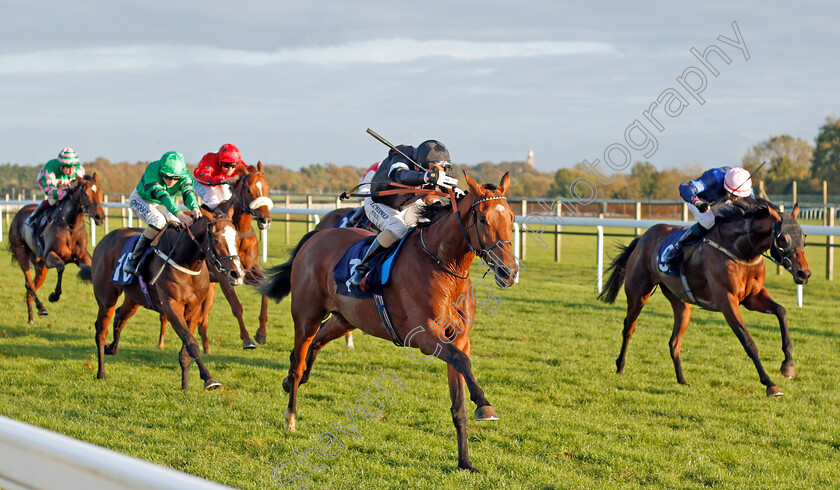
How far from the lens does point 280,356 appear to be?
23.6ft

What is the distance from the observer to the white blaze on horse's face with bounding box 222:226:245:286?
231 inches

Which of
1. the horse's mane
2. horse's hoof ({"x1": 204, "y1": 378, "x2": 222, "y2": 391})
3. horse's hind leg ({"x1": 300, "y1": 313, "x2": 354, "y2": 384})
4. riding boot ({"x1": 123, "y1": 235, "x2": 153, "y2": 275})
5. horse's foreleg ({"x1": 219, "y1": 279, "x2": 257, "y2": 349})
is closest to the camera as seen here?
horse's hind leg ({"x1": 300, "y1": 313, "x2": 354, "y2": 384})

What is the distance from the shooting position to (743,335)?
19.1 feet

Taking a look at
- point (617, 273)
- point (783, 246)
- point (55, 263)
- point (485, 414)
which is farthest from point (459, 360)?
point (55, 263)

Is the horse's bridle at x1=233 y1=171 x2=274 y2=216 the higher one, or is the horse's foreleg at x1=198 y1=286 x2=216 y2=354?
the horse's bridle at x1=233 y1=171 x2=274 y2=216

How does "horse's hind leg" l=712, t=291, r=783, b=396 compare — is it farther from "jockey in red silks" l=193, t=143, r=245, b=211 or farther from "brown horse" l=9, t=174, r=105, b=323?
"brown horse" l=9, t=174, r=105, b=323

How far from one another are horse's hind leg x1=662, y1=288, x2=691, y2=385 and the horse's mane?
0.91 metres

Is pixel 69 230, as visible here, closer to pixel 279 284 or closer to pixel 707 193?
pixel 279 284

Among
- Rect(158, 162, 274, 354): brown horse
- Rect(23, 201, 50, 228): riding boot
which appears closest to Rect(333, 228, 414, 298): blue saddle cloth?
Rect(158, 162, 274, 354): brown horse

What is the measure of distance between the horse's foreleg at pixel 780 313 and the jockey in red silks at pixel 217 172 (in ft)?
17.1

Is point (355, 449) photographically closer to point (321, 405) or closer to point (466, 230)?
point (321, 405)

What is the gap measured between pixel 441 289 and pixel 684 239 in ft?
10.9

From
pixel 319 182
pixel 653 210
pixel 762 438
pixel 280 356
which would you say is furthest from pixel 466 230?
pixel 319 182

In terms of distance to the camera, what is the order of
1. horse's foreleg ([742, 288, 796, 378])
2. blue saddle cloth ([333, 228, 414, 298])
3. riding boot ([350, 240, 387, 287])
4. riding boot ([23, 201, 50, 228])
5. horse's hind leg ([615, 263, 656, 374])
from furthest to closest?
1. riding boot ([23, 201, 50, 228])
2. horse's hind leg ([615, 263, 656, 374])
3. horse's foreleg ([742, 288, 796, 378])
4. riding boot ([350, 240, 387, 287])
5. blue saddle cloth ([333, 228, 414, 298])
